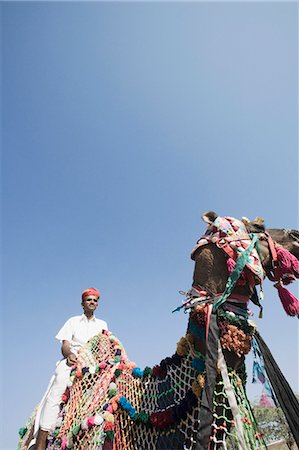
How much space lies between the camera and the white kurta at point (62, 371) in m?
4.09

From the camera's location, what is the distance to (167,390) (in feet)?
10.3

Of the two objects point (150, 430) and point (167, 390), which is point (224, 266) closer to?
point (167, 390)

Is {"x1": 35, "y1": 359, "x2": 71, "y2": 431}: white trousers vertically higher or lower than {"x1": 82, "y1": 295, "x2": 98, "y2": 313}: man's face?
lower

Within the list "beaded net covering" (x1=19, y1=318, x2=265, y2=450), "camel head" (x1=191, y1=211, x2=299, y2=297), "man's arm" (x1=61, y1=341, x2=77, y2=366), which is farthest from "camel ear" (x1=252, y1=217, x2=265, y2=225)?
"man's arm" (x1=61, y1=341, x2=77, y2=366)

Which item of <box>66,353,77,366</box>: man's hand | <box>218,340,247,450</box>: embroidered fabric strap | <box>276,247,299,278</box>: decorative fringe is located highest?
<box>66,353,77,366</box>: man's hand

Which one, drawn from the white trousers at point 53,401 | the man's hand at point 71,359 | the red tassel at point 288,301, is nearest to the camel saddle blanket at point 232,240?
the red tassel at point 288,301

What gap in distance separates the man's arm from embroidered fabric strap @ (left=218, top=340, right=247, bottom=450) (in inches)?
83.8

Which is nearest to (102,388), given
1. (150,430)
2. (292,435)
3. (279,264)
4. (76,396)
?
(76,396)

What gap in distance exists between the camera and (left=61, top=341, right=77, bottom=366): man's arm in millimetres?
4406

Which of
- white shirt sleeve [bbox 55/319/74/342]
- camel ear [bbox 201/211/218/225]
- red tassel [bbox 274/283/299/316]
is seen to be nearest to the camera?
red tassel [bbox 274/283/299/316]

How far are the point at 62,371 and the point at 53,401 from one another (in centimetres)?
33

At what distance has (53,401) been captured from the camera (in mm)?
4164

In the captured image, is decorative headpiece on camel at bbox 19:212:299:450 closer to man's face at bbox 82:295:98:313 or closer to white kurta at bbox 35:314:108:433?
white kurta at bbox 35:314:108:433

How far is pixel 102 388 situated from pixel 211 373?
1.37 m
